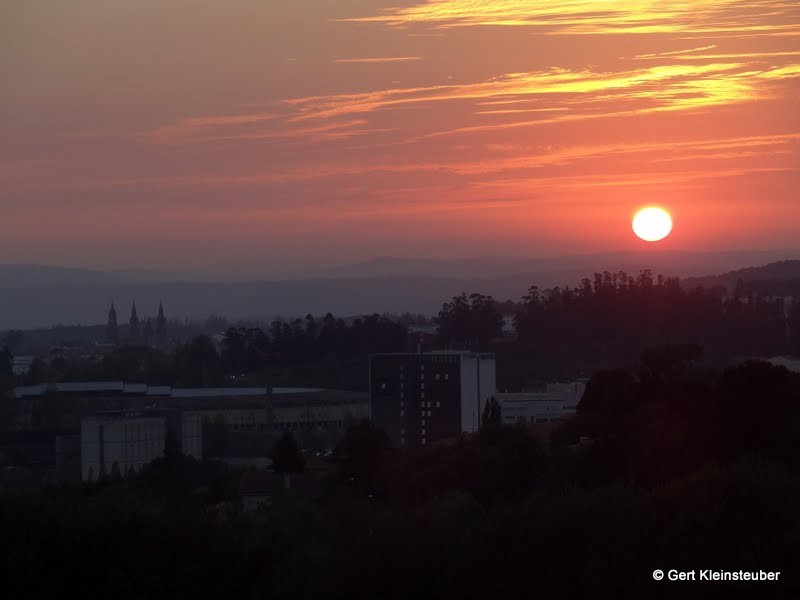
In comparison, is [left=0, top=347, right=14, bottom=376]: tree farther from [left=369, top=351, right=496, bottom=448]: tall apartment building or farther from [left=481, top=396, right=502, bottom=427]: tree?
[left=481, top=396, right=502, bottom=427]: tree

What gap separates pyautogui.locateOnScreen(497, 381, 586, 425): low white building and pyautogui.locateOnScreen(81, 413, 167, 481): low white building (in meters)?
7.93

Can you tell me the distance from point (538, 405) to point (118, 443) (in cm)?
1066

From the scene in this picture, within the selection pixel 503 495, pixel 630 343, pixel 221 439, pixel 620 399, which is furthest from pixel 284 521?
pixel 630 343

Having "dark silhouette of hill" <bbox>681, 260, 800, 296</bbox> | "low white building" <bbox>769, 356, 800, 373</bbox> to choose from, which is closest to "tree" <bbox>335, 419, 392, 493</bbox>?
"low white building" <bbox>769, 356, 800, 373</bbox>

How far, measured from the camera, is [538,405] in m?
41.8

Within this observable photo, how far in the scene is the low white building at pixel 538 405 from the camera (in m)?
40.1

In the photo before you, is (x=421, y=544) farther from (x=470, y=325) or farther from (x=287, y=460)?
(x=470, y=325)

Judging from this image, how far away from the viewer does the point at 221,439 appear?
135 ft

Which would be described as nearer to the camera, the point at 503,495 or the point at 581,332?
the point at 503,495

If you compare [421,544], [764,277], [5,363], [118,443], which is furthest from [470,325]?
[421,544]

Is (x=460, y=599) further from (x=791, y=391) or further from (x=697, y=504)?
(x=791, y=391)

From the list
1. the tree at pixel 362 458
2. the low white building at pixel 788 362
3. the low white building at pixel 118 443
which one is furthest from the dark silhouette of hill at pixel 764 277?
the tree at pixel 362 458

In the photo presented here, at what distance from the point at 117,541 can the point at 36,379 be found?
49.7 m

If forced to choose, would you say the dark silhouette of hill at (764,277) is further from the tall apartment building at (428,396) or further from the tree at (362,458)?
the tree at (362,458)
